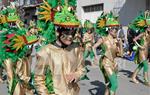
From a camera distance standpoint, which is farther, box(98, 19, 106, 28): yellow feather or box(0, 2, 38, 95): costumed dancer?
box(98, 19, 106, 28): yellow feather

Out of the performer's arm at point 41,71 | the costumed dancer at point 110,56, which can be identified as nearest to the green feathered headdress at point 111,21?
the costumed dancer at point 110,56

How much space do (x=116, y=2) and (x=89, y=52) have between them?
8.12 metres

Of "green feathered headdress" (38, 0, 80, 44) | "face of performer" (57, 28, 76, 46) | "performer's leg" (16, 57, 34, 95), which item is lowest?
"performer's leg" (16, 57, 34, 95)

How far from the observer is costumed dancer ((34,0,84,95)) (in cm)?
378

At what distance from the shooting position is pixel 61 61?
152 inches

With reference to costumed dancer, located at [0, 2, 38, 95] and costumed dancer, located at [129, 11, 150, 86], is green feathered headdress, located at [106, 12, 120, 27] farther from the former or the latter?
costumed dancer, located at [129, 11, 150, 86]

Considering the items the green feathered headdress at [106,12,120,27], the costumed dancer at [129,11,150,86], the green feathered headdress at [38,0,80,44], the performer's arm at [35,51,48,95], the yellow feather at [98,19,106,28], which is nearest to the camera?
the performer's arm at [35,51,48,95]

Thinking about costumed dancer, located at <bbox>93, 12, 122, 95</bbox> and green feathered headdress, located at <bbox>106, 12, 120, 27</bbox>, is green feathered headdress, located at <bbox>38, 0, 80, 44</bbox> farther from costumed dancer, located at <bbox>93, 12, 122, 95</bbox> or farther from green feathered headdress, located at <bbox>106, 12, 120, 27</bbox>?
green feathered headdress, located at <bbox>106, 12, 120, 27</bbox>

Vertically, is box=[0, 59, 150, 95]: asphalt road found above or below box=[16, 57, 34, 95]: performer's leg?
below

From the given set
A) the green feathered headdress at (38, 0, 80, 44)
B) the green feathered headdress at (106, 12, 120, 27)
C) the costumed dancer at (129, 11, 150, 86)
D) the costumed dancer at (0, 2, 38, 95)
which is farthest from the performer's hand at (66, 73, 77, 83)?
the costumed dancer at (129, 11, 150, 86)

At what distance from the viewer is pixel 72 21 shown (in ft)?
12.7

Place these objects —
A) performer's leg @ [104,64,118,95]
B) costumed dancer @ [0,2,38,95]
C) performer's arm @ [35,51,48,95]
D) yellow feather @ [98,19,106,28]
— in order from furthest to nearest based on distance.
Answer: yellow feather @ [98,19,106,28]
performer's leg @ [104,64,118,95]
costumed dancer @ [0,2,38,95]
performer's arm @ [35,51,48,95]

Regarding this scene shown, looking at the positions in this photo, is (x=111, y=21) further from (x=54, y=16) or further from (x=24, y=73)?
(x=54, y=16)

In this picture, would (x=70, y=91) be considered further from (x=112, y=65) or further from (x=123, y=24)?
(x=123, y=24)
